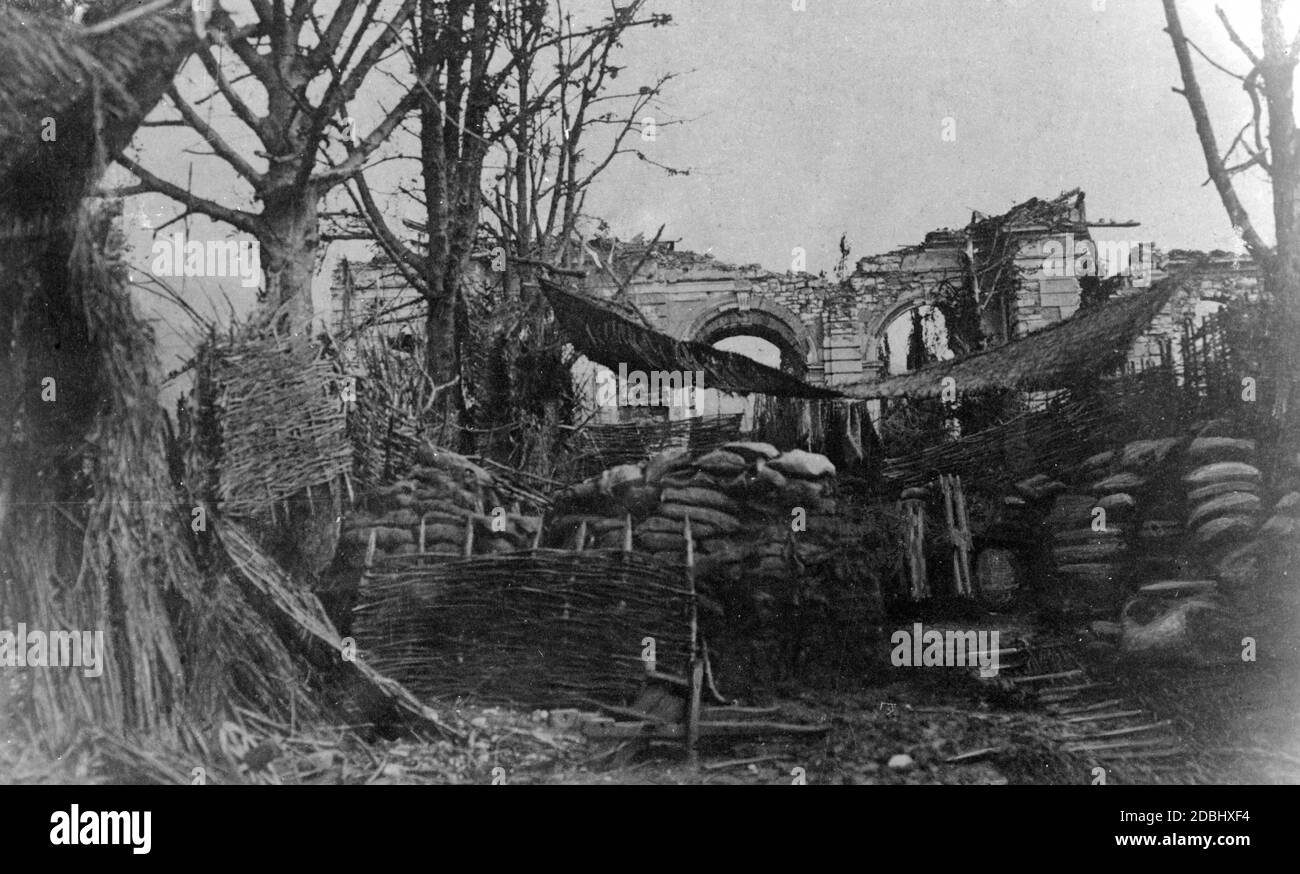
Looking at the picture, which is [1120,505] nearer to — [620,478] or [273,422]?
[620,478]

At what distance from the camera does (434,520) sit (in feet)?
14.7

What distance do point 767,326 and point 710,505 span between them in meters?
1.48

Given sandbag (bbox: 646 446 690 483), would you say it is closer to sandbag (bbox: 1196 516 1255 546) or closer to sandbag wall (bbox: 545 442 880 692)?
sandbag wall (bbox: 545 442 880 692)

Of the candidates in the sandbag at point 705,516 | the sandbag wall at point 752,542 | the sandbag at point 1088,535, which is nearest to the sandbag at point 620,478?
the sandbag wall at point 752,542

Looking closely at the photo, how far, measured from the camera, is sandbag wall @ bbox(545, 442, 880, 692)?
4.32 m

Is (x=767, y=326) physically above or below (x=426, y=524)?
above

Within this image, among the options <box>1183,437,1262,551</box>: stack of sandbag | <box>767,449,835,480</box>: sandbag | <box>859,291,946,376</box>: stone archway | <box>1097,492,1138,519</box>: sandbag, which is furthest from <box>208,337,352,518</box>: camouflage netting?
<box>1183,437,1262,551</box>: stack of sandbag

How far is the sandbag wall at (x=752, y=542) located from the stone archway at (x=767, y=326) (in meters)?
0.99

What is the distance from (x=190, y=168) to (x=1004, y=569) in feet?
16.1

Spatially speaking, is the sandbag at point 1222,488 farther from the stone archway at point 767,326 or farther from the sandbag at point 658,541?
the sandbag at point 658,541

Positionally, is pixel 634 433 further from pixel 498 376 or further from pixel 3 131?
pixel 3 131

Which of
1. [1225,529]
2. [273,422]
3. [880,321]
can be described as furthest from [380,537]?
[1225,529]

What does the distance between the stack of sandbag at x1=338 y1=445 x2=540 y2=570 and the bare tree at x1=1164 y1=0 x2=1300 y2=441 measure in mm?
4002
